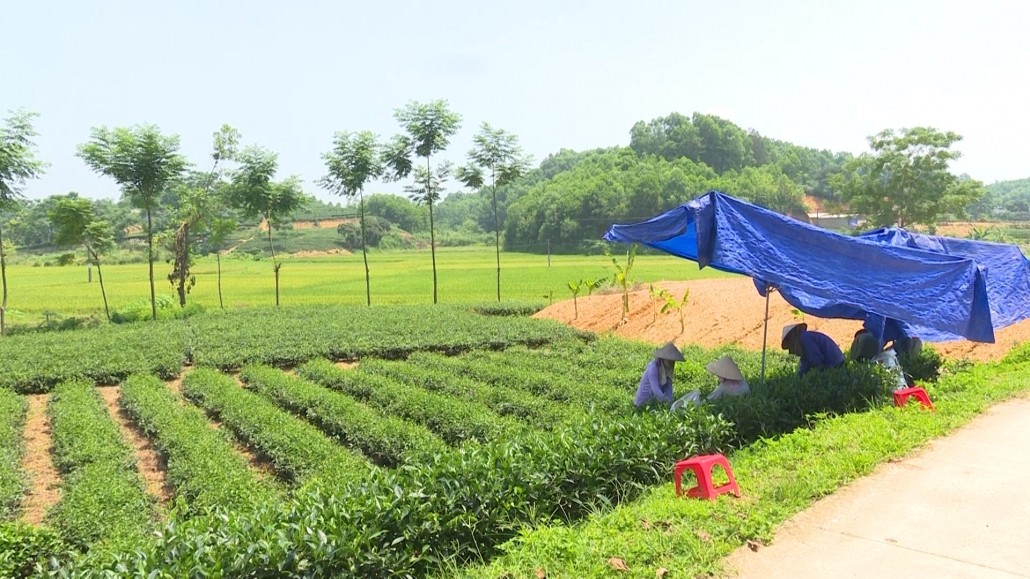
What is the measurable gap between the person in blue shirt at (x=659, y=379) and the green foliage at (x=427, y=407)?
1.58m

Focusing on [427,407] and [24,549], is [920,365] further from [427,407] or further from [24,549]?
[24,549]

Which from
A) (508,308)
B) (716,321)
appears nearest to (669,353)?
(716,321)

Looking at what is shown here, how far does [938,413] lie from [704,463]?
4.13 meters

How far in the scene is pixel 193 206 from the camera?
2556 cm

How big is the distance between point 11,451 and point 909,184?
42047mm

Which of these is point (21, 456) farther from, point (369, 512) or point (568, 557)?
point (568, 557)

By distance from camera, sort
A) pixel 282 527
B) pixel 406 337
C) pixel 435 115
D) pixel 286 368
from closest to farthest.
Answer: pixel 282 527
pixel 286 368
pixel 406 337
pixel 435 115

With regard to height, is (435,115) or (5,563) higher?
(435,115)

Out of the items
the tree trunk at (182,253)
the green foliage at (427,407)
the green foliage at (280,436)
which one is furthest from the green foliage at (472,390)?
the tree trunk at (182,253)

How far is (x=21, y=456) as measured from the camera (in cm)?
873

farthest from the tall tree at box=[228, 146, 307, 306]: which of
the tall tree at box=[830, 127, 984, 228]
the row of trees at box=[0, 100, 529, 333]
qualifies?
the tall tree at box=[830, 127, 984, 228]

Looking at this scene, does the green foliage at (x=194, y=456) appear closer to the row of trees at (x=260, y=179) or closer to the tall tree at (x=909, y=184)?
the row of trees at (x=260, y=179)

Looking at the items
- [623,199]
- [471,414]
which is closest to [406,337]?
[471,414]

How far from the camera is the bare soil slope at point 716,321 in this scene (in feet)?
43.5
